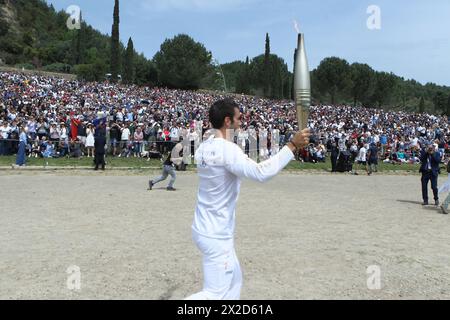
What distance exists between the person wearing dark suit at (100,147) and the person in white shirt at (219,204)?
15.2 meters

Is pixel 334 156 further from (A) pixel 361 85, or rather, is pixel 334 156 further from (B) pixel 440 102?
(B) pixel 440 102

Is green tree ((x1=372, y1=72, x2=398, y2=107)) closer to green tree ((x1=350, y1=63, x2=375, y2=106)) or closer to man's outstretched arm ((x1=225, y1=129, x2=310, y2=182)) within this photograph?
green tree ((x1=350, y1=63, x2=375, y2=106))

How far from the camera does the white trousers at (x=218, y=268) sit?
3420mm

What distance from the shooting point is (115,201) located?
12.0 meters

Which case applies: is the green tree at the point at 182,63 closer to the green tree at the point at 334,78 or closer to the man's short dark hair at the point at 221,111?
the green tree at the point at 334,78

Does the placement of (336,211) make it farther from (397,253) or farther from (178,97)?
(178,97)

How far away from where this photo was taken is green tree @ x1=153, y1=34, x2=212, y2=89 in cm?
7588

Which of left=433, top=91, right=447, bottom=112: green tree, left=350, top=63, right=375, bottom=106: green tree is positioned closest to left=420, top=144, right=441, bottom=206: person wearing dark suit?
left=350, top=63, right=375, bottom=106: green tree

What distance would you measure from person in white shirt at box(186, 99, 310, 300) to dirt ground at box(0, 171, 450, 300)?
1.97 meters

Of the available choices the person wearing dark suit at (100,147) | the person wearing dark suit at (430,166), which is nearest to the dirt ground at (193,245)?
the person wearing dark suit at (430,166)

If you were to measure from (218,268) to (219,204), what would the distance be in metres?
0.46

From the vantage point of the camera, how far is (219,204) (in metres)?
3.51

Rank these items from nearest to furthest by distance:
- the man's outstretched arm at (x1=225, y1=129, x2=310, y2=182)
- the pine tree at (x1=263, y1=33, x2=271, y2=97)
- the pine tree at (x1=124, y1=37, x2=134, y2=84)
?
1. the man's outstretched arm at (x1=225, y1=129, x2=310, y2=182)
2. the pine tree at (x1=124, y1=37, x2=134, y2=84)
3. the pine tree at (x1=263, y1=33, x2=271, y2=97)
